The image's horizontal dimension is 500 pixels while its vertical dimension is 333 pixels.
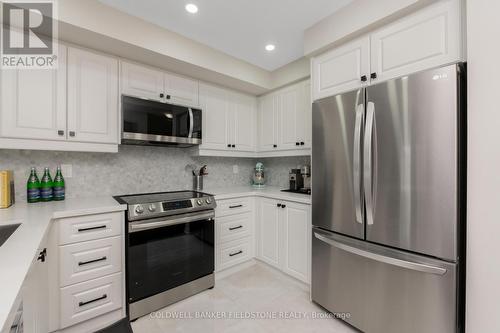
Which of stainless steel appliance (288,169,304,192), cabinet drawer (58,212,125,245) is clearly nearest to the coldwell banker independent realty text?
cabinet drawer (58,212,125,245)

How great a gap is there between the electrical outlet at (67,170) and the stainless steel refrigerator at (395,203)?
2.27 m

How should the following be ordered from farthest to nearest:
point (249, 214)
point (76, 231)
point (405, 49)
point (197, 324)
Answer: point (249, 214)
point (197, 324)
point (76, 231)
point (405, 49)

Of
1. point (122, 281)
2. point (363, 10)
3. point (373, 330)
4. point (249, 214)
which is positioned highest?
point (363, 10)

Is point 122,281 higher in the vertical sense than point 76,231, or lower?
lower

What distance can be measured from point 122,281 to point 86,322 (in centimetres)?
35

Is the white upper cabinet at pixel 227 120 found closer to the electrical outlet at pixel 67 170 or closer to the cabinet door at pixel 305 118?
the cabinet door at pixel 305 118

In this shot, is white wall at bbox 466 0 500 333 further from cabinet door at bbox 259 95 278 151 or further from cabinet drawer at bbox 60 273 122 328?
cabinet drawer at bbox 60 273 122 328

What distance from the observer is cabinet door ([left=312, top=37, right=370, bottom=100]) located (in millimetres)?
1717

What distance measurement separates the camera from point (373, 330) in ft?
5.16

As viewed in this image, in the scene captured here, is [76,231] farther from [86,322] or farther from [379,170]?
[379,170]

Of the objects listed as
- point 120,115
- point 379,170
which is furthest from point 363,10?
point 120,115

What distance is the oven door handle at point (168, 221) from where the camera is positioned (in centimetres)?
181

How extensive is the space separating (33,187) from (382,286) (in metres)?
2.80

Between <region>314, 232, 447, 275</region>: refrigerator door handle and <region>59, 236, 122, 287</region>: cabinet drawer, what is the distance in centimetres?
168
